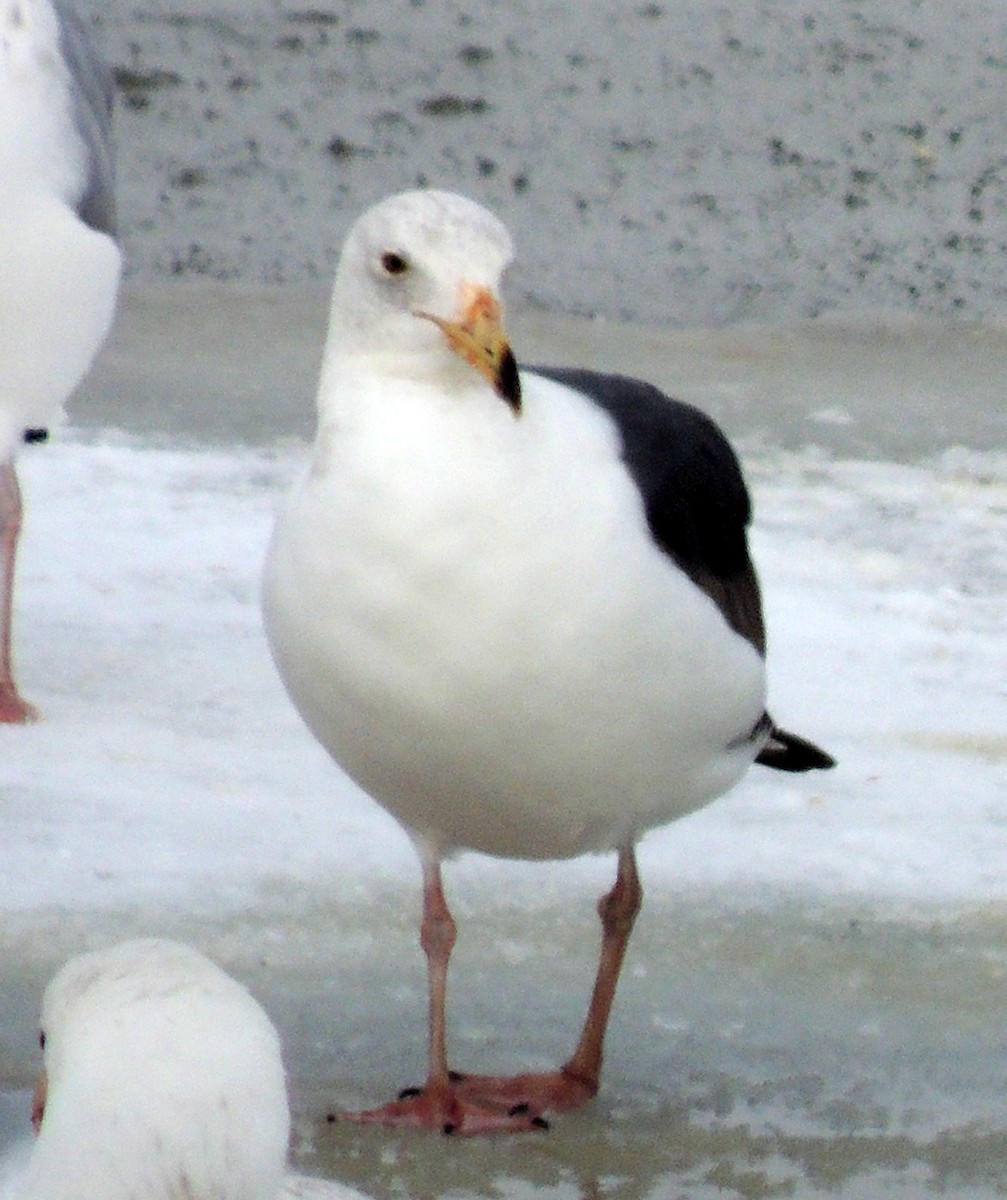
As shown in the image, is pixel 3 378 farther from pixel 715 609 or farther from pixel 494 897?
pixel 715 609

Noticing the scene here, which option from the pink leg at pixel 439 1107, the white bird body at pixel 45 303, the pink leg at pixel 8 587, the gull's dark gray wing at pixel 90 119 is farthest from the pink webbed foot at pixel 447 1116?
the gull's dark gray wing at pixel 90 119

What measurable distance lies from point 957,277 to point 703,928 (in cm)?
549

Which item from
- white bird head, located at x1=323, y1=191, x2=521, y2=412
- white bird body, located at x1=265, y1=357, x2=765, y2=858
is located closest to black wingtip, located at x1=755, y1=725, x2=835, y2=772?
white bird body, located at x1=265, y1=357, x2=765, y2=858

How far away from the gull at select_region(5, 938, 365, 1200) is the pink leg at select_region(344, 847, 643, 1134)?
1107 mm

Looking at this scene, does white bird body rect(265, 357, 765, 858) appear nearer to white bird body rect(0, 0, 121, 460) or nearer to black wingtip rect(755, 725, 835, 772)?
black wingtip rect(755, 725, 835, 772)

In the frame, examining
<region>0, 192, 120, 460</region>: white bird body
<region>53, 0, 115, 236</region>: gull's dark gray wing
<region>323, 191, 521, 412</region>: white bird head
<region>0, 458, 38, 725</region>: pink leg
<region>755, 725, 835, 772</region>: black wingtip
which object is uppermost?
<region>323, 191, 521, 412</region>: white bird head

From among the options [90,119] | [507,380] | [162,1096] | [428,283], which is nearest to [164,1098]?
[162,1096]

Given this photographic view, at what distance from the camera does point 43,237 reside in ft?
16.8

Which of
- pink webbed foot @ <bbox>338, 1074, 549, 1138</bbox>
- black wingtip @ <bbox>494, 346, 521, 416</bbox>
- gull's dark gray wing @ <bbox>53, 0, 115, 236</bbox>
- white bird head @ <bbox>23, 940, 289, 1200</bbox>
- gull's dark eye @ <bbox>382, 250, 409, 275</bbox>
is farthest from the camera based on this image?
gull's dark gray wing @ <bbox>53, 0, 115, 236</bbox>

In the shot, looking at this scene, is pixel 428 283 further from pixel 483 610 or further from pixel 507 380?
pixel 483 610

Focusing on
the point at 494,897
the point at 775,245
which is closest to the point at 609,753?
the point at 494,897

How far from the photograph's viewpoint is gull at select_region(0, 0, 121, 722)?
5082 millimetres

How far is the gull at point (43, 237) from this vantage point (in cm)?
508

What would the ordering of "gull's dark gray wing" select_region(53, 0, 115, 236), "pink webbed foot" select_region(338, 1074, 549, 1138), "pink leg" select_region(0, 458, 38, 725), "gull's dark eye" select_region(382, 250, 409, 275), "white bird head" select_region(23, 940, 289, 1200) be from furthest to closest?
"gull's dark gray wing" select_region(53, 0, 115, 236), "pink leg" select_region(0, 458, 38, 725), "pink webbed foot" select_region(338, 1074, 549, 1138), "gull's dark eye" select_region(382, 250, 409, 275), "white bird head" select_region(23, 940, 289, 1200)
